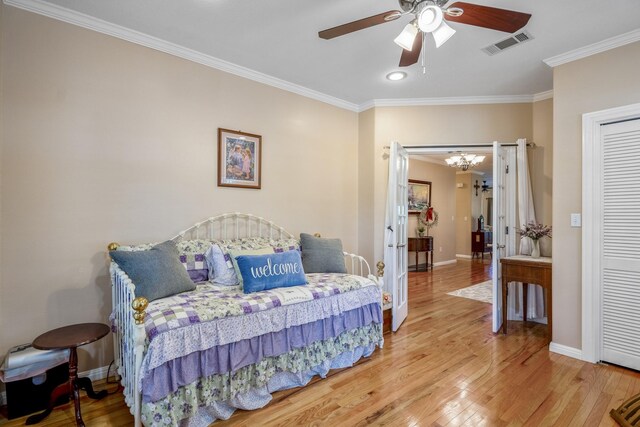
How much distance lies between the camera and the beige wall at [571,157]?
2527 millimetres

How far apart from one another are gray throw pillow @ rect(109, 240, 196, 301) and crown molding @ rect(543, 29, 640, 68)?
11.4 ft

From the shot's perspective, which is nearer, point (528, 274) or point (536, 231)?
point (528, 274)

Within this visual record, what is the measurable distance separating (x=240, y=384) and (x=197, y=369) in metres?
0.32

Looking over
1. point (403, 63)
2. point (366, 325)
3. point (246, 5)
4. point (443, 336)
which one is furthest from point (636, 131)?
point (246, 5)

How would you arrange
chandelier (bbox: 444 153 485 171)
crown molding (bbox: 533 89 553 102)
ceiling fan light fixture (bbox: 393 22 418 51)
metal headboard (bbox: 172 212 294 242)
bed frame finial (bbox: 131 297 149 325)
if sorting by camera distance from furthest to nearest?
chandelier (bbox: 444 153 485 171) → crown molding (bbox: 533 89 553 102) → metal headboard (bbox: 172 212 294 242) → ceiling fan light fixture (bbox: 393 22 418 51) → bed frame finial (bbox: 131 297 149 325)

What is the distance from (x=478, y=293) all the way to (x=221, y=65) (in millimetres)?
4662

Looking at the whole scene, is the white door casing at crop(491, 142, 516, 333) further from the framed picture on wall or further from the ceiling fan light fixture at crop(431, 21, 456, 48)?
the framed picture on wall

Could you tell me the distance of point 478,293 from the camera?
4883 millimetres

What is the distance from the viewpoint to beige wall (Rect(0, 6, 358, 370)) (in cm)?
206

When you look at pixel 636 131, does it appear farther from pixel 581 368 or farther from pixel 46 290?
pixel 46 290

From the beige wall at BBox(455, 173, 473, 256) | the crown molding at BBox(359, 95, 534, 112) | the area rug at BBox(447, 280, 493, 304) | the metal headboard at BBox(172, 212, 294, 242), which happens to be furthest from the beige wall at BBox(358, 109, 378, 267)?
the beige wall at BBox(455, 173, 473, 256)

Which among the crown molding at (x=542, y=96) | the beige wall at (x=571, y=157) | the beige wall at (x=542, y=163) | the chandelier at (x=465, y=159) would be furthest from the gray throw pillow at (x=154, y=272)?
the chandelier at (x=465, y=159)

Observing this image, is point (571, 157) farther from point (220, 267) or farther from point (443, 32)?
point (220, 267)

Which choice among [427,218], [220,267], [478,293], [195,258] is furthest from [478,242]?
[195,258]
